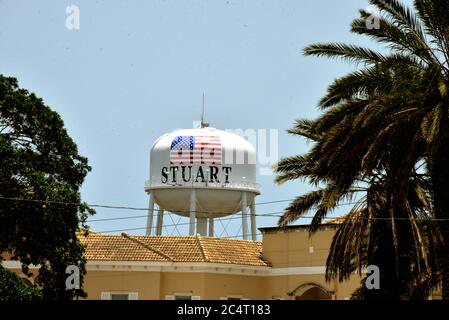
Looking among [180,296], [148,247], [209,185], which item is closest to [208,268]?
[180,296]

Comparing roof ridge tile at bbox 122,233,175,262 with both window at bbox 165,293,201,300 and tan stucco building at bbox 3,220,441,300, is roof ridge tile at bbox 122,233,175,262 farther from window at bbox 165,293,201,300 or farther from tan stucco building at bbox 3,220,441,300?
window at bbox 165,293,201,300

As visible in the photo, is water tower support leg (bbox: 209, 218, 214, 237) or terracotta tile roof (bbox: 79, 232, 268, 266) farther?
water tower support leg (bbox: 209, 218, 214, 237)

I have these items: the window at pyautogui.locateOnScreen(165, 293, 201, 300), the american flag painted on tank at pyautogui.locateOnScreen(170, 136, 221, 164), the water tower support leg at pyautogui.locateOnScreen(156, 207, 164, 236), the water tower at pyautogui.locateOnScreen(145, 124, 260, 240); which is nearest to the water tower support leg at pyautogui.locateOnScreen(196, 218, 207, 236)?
the water tower at pyautogui.locateOnScreen(145, 124, 260, 240)

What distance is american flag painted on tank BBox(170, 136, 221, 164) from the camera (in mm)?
65625

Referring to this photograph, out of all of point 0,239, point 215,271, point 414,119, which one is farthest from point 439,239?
point 215,271

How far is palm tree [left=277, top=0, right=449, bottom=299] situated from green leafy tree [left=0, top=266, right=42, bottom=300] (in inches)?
416

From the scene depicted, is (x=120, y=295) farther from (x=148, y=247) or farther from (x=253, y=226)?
(x=253, y=226)

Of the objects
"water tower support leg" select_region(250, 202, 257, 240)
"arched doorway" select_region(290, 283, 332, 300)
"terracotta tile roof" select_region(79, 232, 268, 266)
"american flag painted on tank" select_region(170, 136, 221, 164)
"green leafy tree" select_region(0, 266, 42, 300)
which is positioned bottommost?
"green leafy tree" select_region(0, 266, 42, 300)

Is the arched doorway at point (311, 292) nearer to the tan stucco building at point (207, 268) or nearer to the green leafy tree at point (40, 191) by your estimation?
the tan stucco building at point (207, 268)

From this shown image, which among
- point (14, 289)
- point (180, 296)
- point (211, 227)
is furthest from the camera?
point (211, 227)

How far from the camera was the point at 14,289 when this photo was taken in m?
39.5

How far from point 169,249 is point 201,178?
261 inches
